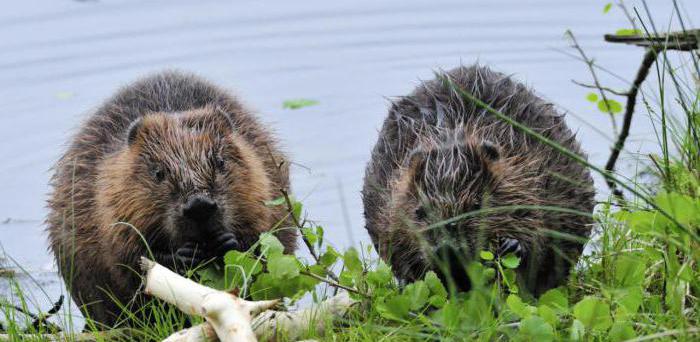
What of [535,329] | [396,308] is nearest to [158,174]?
[396,308]

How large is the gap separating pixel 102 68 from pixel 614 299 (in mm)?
5669

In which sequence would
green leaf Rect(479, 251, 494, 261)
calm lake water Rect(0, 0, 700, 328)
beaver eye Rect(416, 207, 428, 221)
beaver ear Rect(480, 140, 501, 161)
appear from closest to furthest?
green leaf Rect(479, 251, 494, 261)
beaver eye Rect(416, 207, 428, 221)
beaver ear Rect(480, 140, 501, 161)
calm lake water Rect(0, 0, 700, 328)

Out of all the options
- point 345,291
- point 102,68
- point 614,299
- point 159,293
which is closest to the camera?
point 614,299

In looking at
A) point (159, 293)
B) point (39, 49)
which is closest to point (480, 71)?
point (159, 293)

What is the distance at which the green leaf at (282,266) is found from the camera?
3.65 metres

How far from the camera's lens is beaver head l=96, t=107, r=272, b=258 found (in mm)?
4062

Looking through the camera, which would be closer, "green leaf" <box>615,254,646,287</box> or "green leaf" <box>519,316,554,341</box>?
"green leaf" <box>519,316,554,341</box>

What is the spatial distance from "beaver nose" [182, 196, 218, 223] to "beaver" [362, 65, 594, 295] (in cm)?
67

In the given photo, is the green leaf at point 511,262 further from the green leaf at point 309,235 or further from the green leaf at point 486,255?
the green leaf at point 309,235

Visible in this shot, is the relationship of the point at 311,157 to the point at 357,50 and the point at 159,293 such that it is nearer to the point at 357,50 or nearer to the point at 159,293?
the point at 357,50

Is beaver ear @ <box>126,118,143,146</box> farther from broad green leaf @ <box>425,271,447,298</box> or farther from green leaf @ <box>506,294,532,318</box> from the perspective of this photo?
green leaf @ <box>506,294,532,318</box>

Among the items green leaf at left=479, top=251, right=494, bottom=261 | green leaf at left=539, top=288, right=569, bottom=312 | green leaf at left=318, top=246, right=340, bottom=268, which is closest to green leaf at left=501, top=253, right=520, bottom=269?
green leaf at left=479, top=251, right=494, bottom=261

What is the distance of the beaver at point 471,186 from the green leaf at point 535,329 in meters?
0.35

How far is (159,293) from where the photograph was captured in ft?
11.9
